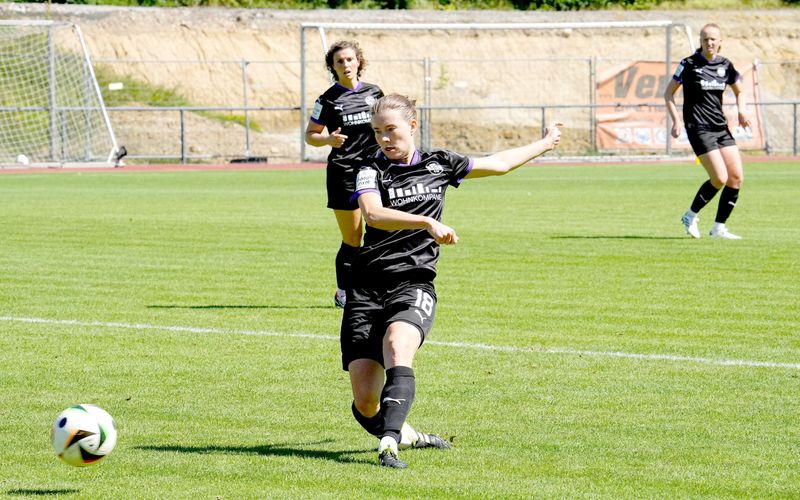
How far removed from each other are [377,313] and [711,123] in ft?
37.0

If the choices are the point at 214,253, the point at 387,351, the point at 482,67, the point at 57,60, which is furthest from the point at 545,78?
the point at 387,351

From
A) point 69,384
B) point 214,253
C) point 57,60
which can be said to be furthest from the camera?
point 57,60

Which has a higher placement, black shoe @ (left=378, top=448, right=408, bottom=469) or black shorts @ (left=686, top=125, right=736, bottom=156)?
black shorts @ (left=686, top=125, right=736, bottom=156)

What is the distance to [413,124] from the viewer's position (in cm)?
659

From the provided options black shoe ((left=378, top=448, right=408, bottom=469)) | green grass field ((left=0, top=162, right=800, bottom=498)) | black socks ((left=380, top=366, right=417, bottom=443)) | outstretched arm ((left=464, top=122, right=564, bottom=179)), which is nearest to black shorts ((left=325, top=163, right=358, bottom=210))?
green grass field ((left=0, top=162, right=800, bottom=498))

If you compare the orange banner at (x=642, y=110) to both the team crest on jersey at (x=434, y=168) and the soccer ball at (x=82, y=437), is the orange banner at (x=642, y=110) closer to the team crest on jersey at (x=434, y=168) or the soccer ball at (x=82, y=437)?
the team crest on jersey at (x=434, y=168)

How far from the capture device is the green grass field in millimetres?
6027

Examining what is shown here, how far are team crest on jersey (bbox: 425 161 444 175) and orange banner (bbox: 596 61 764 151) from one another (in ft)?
111

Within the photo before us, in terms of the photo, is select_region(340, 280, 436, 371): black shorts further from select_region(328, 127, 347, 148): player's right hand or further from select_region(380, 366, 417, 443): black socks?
select_region(328, 127, 347, 148): player's right hand

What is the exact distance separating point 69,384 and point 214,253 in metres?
8.03

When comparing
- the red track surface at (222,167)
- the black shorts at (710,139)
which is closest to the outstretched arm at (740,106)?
the black shorts at (710,139)

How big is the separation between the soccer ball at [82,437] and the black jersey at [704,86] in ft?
40.1

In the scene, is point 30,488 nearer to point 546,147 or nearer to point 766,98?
point 546,147

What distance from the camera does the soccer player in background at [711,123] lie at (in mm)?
16734
